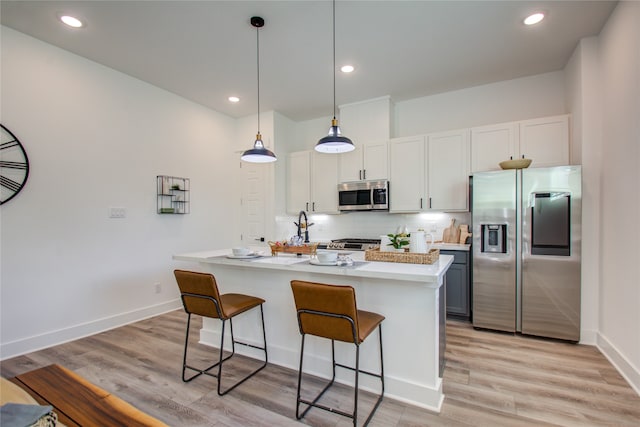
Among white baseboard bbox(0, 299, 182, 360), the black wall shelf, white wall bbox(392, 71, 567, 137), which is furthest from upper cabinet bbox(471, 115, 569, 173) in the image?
white baseboard bbox(0, 299, 182, 360)

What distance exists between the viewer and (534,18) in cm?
267

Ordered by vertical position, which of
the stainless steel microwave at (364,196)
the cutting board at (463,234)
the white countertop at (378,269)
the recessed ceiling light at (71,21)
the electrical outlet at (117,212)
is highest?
the recessed ceiling light at (71,21)

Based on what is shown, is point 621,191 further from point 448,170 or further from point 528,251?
point 448,170

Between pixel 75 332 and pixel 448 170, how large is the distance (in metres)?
4.67

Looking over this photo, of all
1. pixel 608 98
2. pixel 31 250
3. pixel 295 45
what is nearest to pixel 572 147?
pixel 608 98

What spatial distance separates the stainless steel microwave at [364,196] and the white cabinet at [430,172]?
129 mm

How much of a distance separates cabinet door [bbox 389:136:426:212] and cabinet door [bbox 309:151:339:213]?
0.89 metres

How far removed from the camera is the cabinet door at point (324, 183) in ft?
15.6

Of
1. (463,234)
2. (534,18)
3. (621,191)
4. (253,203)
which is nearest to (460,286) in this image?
(463,234)

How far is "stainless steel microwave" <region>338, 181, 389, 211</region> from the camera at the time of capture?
4.28 metres

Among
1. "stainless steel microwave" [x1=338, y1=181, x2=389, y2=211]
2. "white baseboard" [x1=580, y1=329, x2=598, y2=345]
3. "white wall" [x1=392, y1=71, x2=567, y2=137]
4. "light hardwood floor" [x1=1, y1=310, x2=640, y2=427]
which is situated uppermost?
"white wall" [x1=392, y1=71, x2=567, y2=137]

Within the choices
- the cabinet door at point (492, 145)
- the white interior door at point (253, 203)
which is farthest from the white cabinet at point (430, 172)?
the white interior door at point (253, 203)

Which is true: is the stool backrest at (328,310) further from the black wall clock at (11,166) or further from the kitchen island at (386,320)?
the black wall clock at (11,166)

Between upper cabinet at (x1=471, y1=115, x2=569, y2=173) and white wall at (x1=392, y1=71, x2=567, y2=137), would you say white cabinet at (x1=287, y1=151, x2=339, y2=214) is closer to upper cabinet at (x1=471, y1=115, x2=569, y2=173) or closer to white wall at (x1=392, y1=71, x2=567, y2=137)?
white wall at (x1=392, y1=71, x2=567, y2=137)
